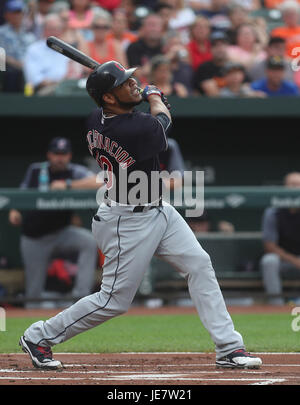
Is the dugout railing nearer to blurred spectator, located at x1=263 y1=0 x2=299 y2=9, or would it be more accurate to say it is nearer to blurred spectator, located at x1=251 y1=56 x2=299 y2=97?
blurred spectator, located at x1=251 y1=56 x2=299 y2=97

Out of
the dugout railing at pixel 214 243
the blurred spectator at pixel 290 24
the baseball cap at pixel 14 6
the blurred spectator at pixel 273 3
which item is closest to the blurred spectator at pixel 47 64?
the baseball cap at pixel 14 6

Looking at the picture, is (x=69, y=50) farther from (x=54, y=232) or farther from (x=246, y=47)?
(x=246, y=47)

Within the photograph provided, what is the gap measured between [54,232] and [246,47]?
4233 mm

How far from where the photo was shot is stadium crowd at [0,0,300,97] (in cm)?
1062

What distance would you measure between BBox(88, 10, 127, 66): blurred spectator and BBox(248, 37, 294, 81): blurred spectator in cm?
171

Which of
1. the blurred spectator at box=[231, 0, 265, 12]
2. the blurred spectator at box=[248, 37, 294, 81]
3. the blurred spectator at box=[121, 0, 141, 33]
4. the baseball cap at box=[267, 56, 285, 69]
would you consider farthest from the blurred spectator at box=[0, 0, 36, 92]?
the blurred spectator at box=[231, 0, 265, 12]

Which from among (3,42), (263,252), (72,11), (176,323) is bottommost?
(176,323)

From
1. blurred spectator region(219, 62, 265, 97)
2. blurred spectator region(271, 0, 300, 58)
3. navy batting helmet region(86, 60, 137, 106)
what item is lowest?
navy batting helmet region(86, 60, 137, 106)

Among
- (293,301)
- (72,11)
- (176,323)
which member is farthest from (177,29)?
(176,323)

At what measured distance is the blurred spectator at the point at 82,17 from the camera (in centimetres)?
1169

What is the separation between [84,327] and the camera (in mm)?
5078

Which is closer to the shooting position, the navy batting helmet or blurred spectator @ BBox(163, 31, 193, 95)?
the navy batting helmet

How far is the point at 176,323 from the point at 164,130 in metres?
3.41

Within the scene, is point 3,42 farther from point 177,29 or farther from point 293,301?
point 293,301
